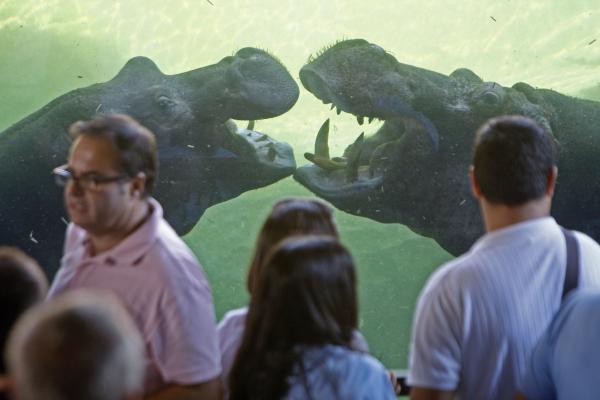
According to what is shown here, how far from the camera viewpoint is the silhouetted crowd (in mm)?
2145

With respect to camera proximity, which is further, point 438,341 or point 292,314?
point 438,341

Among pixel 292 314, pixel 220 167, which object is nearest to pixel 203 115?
pixel 220 167

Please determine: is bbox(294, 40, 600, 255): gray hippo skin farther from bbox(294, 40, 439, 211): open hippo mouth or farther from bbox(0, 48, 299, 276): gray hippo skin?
bbox(0, 48, 299, 276): gray hippo skin

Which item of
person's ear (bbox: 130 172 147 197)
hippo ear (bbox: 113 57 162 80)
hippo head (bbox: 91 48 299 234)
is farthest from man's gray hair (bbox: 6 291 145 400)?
hippo ear (bbox: 113 57 162 80)

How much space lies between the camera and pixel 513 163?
2.52 metres

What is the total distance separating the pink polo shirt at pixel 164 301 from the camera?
2400 millimetres

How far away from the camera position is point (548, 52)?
29.9ft

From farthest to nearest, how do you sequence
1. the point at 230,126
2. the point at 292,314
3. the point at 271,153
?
the point at 271,153 → the point at 230,126 → the point at 292,314

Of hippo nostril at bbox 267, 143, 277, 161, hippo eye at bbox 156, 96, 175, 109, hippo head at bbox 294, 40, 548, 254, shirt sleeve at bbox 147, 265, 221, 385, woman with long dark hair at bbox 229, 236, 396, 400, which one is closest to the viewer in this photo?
A: woman with long dark hair at bbox 229, 236, 396, 400

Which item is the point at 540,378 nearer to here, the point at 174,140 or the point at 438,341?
the point at 438,341

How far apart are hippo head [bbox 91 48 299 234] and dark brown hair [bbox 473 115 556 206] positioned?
4926mm

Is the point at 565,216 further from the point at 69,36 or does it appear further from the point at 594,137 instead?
the point at 69,36

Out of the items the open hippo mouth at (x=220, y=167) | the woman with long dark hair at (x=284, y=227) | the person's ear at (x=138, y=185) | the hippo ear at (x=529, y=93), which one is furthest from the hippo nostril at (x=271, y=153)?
the person's ear at (x=138, y=185)

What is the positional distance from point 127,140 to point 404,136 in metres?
5.09
